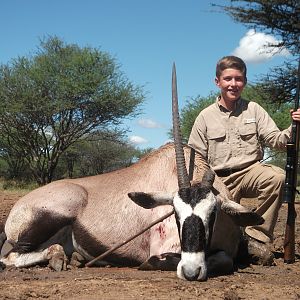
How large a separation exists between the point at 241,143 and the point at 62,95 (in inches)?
714

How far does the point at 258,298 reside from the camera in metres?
3.37

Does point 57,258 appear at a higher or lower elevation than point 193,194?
lower

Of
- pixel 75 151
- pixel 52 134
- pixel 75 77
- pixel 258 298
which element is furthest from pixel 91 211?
pixel 75 151

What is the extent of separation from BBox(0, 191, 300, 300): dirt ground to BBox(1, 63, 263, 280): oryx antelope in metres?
0.18

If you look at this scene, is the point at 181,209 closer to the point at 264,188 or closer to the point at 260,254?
the point at 260,254

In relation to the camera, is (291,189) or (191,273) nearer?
(191,273)

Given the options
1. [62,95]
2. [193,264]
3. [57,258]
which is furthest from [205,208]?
[62,95]

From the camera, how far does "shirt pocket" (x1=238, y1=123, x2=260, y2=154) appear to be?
5.14 m

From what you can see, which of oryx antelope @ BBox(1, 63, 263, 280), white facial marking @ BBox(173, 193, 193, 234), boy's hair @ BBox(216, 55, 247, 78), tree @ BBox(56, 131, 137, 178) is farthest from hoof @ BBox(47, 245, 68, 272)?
tree @ BBox(56, 131, 137, 178)

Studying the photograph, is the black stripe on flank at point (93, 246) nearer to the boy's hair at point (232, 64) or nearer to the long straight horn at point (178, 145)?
the long straight horn at point (178, 145)

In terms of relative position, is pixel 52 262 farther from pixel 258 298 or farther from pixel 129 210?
pixel 258 298

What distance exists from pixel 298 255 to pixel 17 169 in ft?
99.7

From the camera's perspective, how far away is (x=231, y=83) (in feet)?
16.8

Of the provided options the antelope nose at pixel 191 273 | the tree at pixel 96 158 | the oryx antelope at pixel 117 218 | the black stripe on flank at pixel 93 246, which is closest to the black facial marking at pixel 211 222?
the oryx antelope at pixel 117 218
